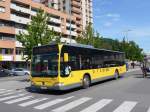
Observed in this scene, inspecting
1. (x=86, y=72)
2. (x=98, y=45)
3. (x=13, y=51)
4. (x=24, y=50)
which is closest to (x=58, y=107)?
(x=86, y=72)

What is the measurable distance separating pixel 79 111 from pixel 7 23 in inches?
2114

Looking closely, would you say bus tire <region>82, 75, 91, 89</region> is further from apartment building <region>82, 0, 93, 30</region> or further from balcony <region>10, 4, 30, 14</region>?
apartment building <region>82, 0, 93, 30</region>

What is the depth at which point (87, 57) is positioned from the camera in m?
19.4

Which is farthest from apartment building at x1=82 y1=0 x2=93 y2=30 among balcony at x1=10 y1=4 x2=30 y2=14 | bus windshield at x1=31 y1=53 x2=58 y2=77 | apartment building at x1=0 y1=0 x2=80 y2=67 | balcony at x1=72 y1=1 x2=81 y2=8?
bus windshield at x1=31 y1=53 x2=58 y2=77

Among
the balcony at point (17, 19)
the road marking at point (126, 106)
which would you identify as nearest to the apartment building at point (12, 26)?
the balcony at point (17, 19)

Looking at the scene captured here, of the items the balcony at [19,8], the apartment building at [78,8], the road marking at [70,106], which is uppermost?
the apartment building at [78,8]

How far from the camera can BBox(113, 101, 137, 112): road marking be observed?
421 inches

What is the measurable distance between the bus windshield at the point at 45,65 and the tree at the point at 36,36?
10.1 m

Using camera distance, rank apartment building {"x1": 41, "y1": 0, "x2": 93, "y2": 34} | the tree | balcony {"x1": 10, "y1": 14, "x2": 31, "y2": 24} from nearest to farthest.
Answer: the tree → balcony {"x1": 10, "y1": 14, "x2": 31, "y2": 24} → apartment building {"x1": 41, "y1": 0, "x2": 93, "y2": 34}

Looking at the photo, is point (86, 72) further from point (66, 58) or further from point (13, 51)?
point (13, 51)

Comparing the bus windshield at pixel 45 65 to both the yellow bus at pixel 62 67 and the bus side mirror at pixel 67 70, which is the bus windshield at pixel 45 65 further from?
the bus side mirror at pixel 67 70

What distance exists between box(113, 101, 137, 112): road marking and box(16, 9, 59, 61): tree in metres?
15.7

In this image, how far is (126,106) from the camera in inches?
454

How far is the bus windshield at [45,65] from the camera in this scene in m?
15.9
